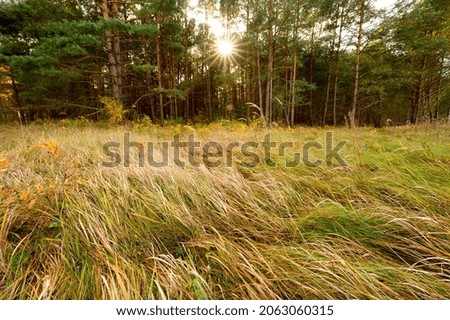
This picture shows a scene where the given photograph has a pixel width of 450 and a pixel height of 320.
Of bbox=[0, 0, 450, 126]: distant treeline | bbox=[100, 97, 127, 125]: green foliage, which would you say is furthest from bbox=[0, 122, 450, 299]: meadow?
bbox=[100, 97, 127, 125]: green foliage

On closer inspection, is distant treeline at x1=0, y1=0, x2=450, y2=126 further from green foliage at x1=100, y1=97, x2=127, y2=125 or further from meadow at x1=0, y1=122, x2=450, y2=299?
meadow at x1=0, y1=122, x2=450, y2=299

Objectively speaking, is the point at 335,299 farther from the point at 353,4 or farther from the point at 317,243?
the point at 353,4

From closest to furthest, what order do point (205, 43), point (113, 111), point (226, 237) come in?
point (226, 237) < point (113, 111) < point (205, 43)

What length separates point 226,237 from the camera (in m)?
1.26

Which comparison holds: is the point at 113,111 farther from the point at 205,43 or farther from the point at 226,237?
the point at 205,43

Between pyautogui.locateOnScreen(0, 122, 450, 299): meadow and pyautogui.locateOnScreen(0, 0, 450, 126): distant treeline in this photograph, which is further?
pyautogui.locateOnScreen(0, 0, 450, 126): distant treeline

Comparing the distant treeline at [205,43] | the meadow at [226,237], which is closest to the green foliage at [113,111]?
the distant treeline at [205,43]

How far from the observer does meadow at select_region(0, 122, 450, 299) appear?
94 cm

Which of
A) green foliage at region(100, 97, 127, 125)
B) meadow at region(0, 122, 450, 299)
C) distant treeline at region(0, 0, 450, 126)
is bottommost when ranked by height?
meadow at region(0, 122, 450, 299)

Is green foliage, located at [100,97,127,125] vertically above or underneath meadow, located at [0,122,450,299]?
above

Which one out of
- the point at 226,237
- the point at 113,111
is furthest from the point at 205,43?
the point at 226,237

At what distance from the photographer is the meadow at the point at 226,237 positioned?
941 millimetres

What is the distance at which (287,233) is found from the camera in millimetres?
1261

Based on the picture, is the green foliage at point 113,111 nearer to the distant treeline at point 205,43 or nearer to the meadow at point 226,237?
the distant treeline at point 205,43
